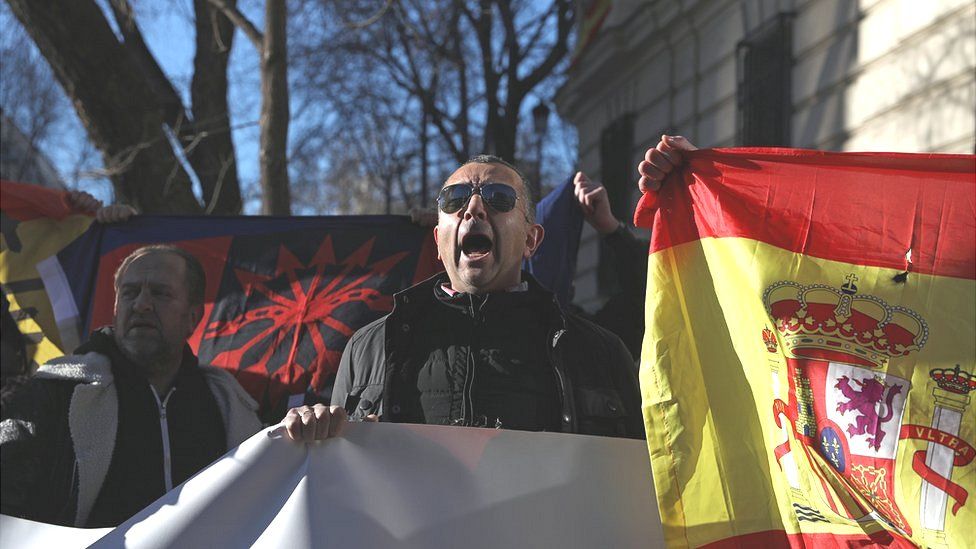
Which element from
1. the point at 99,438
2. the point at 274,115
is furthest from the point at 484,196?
the point at 274,115

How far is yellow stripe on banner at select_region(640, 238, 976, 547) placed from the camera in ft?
9.33

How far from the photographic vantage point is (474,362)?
3.44 m

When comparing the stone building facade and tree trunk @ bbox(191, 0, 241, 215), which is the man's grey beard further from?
the stone building facade

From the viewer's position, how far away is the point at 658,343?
10.9ft

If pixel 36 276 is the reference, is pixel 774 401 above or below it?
below

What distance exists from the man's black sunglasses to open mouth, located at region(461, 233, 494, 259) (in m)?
0.10

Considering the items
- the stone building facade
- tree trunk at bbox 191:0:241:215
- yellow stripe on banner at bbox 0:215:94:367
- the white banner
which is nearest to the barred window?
the stone building facade

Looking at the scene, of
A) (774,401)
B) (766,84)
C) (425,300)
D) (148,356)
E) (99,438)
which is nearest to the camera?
(774,401)

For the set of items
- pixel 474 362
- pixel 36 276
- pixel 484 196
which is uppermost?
pixel 36 276

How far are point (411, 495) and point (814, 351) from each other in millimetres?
1145

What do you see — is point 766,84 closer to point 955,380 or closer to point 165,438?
point 165,438

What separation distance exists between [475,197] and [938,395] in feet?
4.92

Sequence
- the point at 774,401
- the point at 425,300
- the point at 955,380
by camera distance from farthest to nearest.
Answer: the point at 425,300, the point at 774,401, the point at 955,380

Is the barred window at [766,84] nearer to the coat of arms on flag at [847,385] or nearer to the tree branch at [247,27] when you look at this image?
the tree branch at [247,27]
